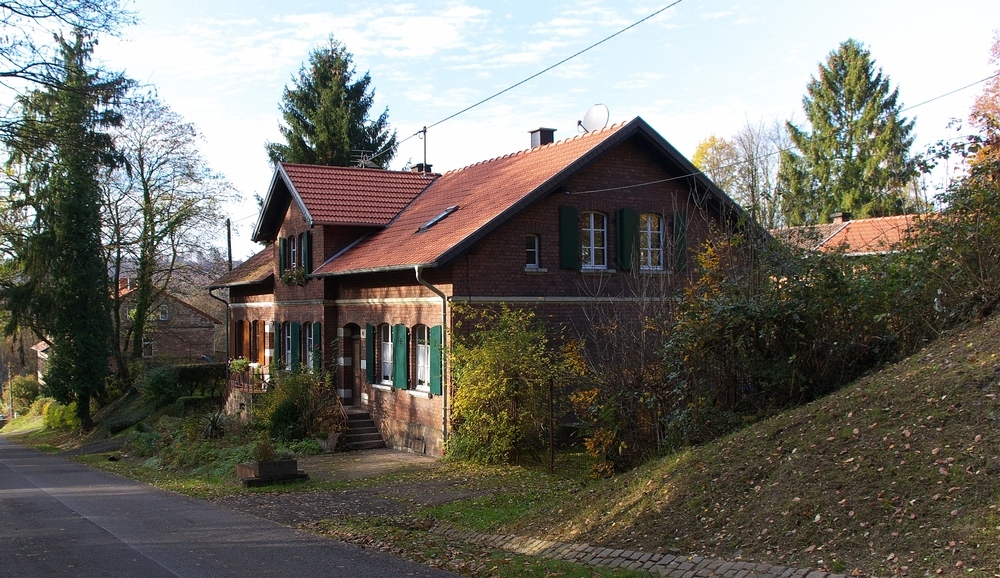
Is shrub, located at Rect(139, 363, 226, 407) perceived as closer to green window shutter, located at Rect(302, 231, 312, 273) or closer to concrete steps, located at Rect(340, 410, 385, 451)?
green window shutter, located at Rect(302, 231, 312, 273)

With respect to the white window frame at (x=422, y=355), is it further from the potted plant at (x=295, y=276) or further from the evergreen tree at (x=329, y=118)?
the evergreen tree at (x=329, y=118)

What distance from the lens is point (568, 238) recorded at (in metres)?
19.8

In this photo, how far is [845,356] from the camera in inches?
440

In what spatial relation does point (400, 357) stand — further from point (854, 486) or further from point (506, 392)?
point (854, 486)

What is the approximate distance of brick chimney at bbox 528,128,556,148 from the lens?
78.1ft

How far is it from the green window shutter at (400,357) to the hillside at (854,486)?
10108 mm

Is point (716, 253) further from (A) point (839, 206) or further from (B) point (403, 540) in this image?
(A) point (839, 206)

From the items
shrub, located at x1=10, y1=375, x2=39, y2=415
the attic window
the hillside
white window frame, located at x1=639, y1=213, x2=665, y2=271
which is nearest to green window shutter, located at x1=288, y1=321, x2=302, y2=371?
the attic window

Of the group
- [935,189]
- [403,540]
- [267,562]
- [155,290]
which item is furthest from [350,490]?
[155,290]

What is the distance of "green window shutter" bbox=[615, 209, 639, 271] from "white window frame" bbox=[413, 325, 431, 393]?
4.79 metres

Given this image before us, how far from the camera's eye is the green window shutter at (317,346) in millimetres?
24000

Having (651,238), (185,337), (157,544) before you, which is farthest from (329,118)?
(157,544)

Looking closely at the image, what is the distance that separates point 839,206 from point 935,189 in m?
28.7

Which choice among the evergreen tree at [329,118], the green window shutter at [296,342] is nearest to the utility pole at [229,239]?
the evergreen tree at [329,118]
